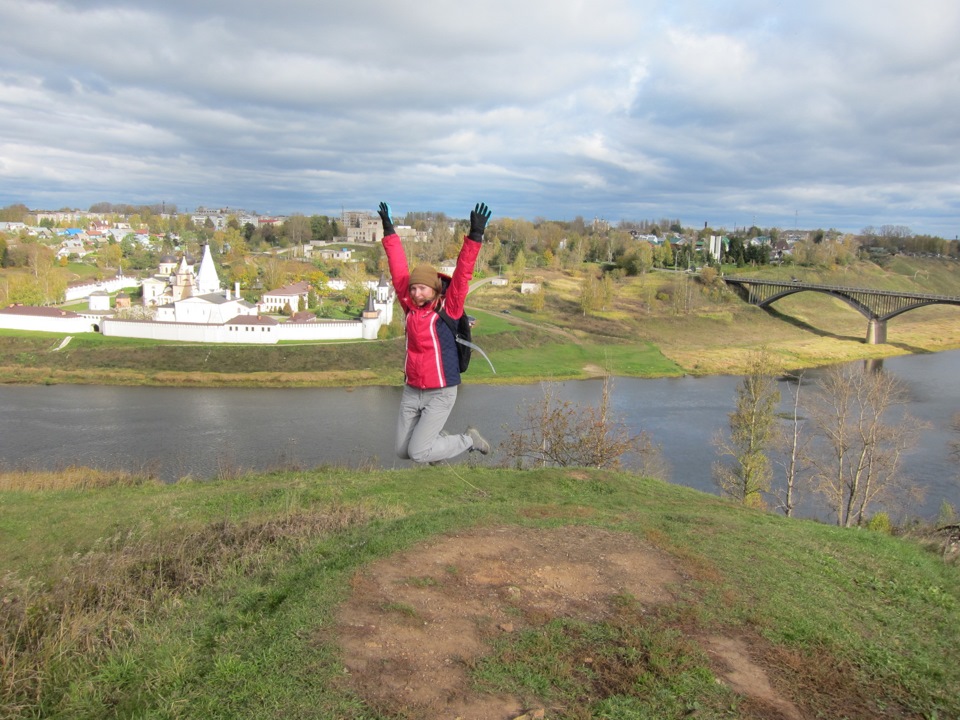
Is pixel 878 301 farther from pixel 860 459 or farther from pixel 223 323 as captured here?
pixel 223 323

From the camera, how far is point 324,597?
5145 mm

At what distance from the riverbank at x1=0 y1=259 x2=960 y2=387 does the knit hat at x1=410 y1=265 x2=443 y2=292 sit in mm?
33729

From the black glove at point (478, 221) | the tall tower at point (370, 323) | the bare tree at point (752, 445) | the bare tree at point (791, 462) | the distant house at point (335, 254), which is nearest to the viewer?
the black glove at point (478, 221)

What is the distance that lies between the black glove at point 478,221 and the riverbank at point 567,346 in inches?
1350

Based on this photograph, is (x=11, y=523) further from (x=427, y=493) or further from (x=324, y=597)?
(x=324, y=597)

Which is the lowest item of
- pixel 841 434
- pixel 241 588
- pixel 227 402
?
pixel 227 402

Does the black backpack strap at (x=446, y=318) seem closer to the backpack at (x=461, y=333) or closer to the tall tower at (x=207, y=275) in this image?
the backpack at (x=461, y=333)

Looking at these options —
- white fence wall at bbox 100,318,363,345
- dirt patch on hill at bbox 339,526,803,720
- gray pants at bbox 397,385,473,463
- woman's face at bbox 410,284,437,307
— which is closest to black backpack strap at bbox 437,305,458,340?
woman's face at bbox 410,284,437,307

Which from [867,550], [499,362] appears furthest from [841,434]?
[499,362]

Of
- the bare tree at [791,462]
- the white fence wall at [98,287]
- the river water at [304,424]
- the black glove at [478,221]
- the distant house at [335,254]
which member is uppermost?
the distant house at [335,254]

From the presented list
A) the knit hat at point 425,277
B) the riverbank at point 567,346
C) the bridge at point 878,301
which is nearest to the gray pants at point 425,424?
the knit hat at point 425,277

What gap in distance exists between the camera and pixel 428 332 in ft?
20.3

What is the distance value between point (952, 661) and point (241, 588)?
5.78 metres

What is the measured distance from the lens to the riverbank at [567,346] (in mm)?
40094
